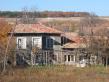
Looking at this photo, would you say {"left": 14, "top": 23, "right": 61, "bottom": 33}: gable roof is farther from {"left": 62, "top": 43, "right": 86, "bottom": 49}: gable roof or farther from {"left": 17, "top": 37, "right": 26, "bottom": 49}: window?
{"left": 62, "top": 43, "right": 86, "bottom": 49}: gable roof

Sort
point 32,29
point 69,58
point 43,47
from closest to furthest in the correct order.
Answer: point 69,58 → point 43,47 → point 32,29

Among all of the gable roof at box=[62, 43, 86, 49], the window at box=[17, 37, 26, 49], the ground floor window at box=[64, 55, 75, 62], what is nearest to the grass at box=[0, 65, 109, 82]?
the ground floor window at box=[64, 55, 75, 62]

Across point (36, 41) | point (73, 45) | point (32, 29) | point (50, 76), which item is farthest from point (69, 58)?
point (50, 76)

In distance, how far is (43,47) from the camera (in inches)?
2025

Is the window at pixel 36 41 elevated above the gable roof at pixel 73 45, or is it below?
above

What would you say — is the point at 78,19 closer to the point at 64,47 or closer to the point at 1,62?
the point at 64,47

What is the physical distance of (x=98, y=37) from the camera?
5047 cm

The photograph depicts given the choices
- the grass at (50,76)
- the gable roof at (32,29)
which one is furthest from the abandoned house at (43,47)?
the grass at (50,76)

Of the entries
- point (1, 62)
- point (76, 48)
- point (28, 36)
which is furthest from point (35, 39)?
point (1, 62)

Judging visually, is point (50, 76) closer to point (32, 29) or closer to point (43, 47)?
point (43, 47)

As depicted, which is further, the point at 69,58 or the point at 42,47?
the point at 42,47

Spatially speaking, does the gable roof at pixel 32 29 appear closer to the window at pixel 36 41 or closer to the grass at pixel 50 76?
the window at pixel 36 41

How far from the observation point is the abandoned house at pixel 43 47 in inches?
1950

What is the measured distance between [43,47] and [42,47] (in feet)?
0.70
